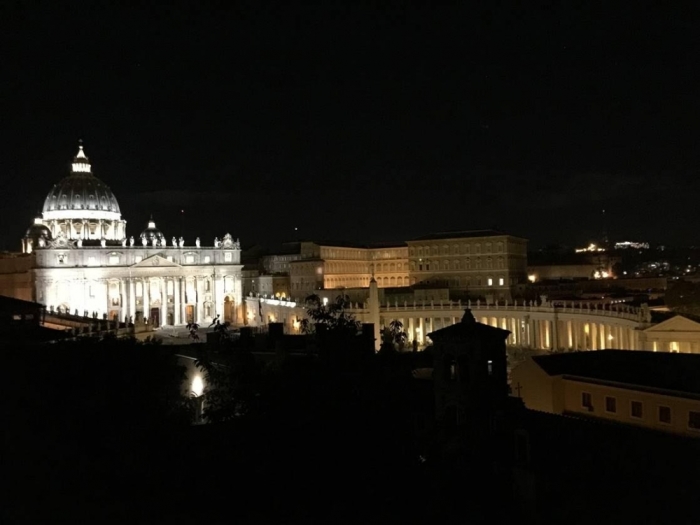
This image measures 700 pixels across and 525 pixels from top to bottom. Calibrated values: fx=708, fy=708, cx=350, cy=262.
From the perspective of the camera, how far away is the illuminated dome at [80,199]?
117m

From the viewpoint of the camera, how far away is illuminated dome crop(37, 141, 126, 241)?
116312mm

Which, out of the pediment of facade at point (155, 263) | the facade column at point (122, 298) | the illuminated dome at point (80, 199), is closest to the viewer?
the facade column at point (122, 298)

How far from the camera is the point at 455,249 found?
4301 inches

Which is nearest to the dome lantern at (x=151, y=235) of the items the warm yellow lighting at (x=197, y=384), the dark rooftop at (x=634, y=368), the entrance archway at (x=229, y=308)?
the entrance archway at (x=229, y=308)

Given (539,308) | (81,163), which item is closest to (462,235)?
(539,308)

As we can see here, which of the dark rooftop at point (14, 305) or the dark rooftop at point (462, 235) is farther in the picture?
the dark rooftop at point (462, 235)

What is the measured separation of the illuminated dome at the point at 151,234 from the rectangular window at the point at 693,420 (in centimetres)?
9289

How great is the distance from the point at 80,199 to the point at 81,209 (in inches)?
70.4

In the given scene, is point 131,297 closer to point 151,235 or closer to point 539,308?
point 151,235

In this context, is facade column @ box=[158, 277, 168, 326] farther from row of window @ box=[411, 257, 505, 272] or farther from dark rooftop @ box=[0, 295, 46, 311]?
dark rooftop @ box=[0, 295, 46, 311]

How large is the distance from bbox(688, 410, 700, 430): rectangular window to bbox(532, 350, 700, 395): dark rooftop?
33.2 inches

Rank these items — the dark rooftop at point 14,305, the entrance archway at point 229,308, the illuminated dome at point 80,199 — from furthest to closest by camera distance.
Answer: the illuminated dome at point 80,199, the entrance archway at point 229,308, the dark rooftop at point 14,305

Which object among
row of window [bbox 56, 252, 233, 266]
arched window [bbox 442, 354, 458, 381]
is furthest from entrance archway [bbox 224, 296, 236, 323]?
arched window [bbox 442, 354, 458, 381]

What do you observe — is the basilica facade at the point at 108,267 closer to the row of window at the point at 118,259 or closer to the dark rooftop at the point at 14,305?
the row of window at the point at 118,259
